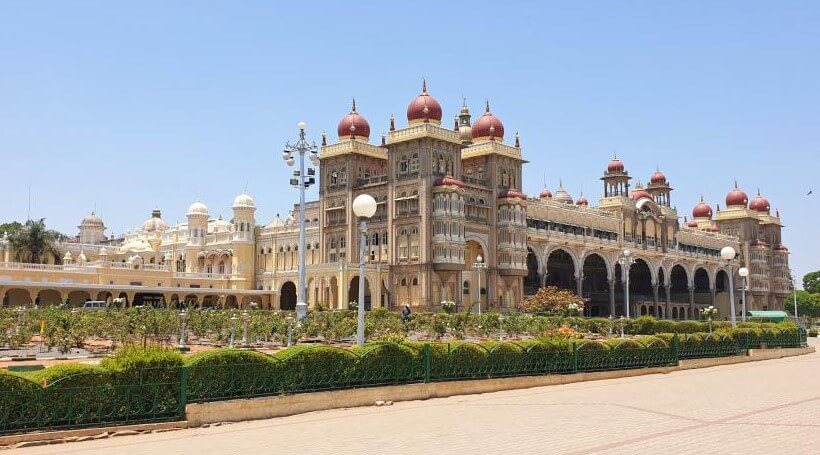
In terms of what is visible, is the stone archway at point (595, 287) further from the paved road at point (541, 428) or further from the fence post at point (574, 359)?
the paved road at point (541, 428)

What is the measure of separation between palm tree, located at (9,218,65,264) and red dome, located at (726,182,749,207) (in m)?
81.3

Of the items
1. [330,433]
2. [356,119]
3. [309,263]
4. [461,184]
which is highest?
[356,119]

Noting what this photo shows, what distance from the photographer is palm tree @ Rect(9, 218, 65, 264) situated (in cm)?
7000

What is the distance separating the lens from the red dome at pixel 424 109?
200 ft

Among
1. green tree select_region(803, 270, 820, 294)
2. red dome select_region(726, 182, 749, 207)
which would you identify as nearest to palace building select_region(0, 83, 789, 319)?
red dome select_region(726, 182, 749, 207)

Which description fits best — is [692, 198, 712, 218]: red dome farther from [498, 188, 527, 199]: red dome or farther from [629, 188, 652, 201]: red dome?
[498, 188, 527, 199]: red dome

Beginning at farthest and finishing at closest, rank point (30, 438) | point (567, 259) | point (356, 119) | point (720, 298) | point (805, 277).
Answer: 1. point (805, 277)
2. point (720, 298)
3. point (567, 259)
4. point (356, 119)
5. point (30, 438)

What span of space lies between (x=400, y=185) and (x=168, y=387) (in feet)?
155

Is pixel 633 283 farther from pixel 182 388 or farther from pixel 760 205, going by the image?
pixel 182 388

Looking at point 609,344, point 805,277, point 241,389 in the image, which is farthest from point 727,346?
point 805,277

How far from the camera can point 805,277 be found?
459ft

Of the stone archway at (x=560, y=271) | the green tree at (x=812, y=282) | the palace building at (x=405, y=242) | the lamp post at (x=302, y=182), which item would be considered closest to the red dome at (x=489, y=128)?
the palace building at (x=405, y=242)

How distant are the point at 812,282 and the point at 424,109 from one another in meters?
106

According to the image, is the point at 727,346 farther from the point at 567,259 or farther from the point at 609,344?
the point at 567,259
